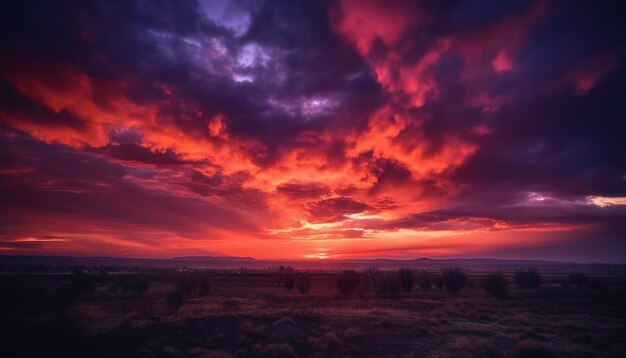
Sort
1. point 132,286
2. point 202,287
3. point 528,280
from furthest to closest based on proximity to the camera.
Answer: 1. point 528,280
2. point 132,286
3. point 202,287

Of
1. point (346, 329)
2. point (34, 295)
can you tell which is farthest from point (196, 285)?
point (346, 329)

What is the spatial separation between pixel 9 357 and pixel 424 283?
63340 mm

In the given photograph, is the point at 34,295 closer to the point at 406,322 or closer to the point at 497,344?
the point at 406,322

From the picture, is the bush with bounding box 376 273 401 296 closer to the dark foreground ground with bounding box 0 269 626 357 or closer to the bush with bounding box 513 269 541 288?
the dark foreground ground with bounding box 0 269 626 357

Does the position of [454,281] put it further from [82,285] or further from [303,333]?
[82,285]

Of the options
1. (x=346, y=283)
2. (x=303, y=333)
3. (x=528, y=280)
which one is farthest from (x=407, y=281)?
(x=303, y=333)

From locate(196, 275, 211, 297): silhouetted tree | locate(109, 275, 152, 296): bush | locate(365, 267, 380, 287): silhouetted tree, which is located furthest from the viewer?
locate(365, 267, 380, 287): silhouetted tree

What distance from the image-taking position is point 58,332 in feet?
81.3

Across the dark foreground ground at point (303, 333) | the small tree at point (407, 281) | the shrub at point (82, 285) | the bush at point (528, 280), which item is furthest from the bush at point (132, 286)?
the bush at point (528, 280)

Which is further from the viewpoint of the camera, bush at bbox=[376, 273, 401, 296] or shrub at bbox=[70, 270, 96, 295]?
bush at bbox=[376, 273, 401, 296]

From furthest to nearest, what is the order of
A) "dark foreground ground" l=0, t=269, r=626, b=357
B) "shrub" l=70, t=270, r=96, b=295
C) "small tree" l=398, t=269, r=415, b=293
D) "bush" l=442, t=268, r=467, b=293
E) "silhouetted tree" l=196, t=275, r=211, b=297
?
1. "small tree" l=398, t=269, r=415, b=293
2. "bush" l=442, t=268, r=467, b=293
3. "silhouetted tree" l=196, t=275, r=211, b=297
4. "shrub" l=70, t=270, r=96, b=295
5. "dark foreground ground" l=0, t=269, r=626, b=357

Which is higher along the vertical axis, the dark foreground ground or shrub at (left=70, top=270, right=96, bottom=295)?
shrub at (left=70, top=270, right=96, bottom=295)

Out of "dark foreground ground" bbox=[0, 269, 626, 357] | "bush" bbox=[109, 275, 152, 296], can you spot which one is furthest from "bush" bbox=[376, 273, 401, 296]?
"bush" bbox=[109, 275, 152, 296]

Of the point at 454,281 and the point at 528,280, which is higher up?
the point at 454,281
